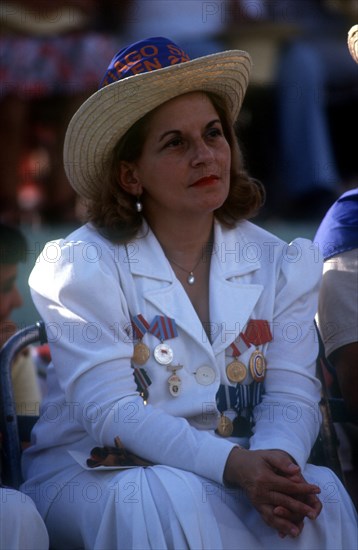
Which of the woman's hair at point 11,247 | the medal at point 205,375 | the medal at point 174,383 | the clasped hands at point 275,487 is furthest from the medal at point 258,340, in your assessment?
the woman's hair at point 11,247

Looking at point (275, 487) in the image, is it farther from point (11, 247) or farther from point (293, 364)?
point (11, 247)

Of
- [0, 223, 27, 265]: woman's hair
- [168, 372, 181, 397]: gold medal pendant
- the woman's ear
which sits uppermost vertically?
the woman's ear

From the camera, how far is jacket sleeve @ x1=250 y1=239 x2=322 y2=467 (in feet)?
10.9

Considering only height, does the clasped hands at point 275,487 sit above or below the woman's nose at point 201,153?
below

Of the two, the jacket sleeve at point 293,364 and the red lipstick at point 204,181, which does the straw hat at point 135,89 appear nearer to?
the red lipstick at point 204,181

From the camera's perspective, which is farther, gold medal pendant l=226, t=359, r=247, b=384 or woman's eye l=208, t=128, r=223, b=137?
woman's eye l=208, t=128, r=223, b=137

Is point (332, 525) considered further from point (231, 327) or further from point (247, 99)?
point (247, 99)

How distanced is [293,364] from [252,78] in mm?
5224

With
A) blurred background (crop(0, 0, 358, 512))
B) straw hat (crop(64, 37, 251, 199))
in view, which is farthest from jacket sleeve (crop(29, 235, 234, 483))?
blurred background (crop(0, 0, 358, 512))

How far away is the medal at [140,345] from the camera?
3.37 m

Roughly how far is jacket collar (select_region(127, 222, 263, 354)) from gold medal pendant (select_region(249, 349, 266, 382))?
3.4 inches

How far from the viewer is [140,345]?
11.1 feet

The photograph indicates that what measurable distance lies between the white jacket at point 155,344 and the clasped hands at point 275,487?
0.17 feet

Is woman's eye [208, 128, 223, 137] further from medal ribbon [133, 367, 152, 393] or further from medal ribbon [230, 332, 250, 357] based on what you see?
medal ribbon [133, 367, 152, 393]
